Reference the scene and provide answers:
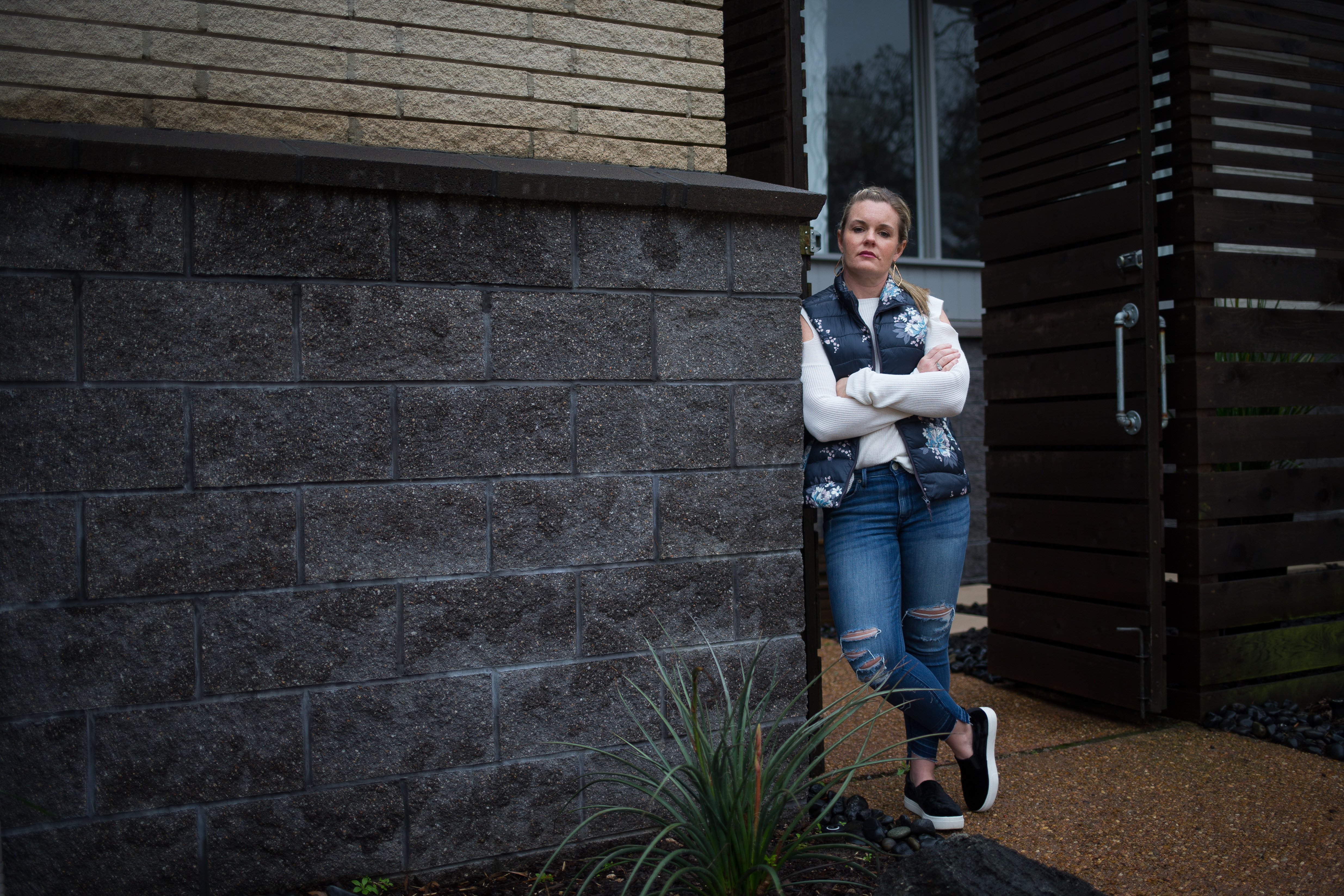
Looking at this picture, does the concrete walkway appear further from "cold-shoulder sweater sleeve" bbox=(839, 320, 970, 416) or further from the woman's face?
the woman's face

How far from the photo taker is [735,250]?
10.5 feet

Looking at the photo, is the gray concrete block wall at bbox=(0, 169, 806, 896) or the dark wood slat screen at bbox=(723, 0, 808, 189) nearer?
the gray concrete block wall at bbox=(0, 169, 806, 896)

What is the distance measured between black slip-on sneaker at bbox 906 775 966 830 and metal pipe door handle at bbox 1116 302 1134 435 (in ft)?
6.10

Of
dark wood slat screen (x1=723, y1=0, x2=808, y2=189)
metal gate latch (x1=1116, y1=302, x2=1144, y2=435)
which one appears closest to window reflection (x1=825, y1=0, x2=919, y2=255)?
metal gate latch (x1=1116, y1=302, x2=1144, y2=435)

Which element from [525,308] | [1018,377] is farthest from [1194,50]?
[525,308]

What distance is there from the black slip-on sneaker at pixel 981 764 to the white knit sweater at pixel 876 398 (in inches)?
35.6

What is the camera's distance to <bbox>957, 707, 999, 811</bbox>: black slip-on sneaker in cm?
328

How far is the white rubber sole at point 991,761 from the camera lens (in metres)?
3.26

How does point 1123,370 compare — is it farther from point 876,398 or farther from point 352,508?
point 352,508

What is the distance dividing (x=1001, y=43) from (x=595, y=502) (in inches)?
138

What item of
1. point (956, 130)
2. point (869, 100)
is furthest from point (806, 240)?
point (956, 130)

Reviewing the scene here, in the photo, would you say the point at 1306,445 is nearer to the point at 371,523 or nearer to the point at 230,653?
the point at 371,523

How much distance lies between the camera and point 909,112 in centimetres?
847

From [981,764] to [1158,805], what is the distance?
2.11ft
